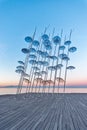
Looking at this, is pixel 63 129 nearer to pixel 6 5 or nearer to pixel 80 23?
pixel 6 5

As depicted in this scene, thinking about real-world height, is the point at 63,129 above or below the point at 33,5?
below

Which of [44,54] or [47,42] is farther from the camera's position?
[44,54]

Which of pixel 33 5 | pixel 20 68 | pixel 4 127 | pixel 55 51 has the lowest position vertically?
pixel 4 127

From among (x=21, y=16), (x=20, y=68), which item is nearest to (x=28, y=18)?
(x=21, y=16)

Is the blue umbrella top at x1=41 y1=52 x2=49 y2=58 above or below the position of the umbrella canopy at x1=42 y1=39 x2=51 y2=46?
below

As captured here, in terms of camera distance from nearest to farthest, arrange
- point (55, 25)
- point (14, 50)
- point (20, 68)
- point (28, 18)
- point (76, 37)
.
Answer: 1. point (20, 68)
2. point (28, 18)
3. point (55, 25)
4. point (76, 37)
5. point (14, 50)

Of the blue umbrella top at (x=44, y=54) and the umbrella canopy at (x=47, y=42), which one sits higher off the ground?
the umbrella canopy at (x=47, y=42)

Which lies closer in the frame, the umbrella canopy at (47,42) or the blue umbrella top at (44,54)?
the umbrella canopy at (47,42)

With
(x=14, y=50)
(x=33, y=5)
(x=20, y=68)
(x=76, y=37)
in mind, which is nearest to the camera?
(x=20, y=68)

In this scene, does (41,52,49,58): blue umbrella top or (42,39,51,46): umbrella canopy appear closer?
(42,39,51,46): umbrella canopy

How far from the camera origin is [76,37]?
31.7 m

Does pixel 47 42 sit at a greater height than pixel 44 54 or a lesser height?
greater

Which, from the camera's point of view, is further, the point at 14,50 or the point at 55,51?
the point at 14,50

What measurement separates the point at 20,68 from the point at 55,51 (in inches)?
264
